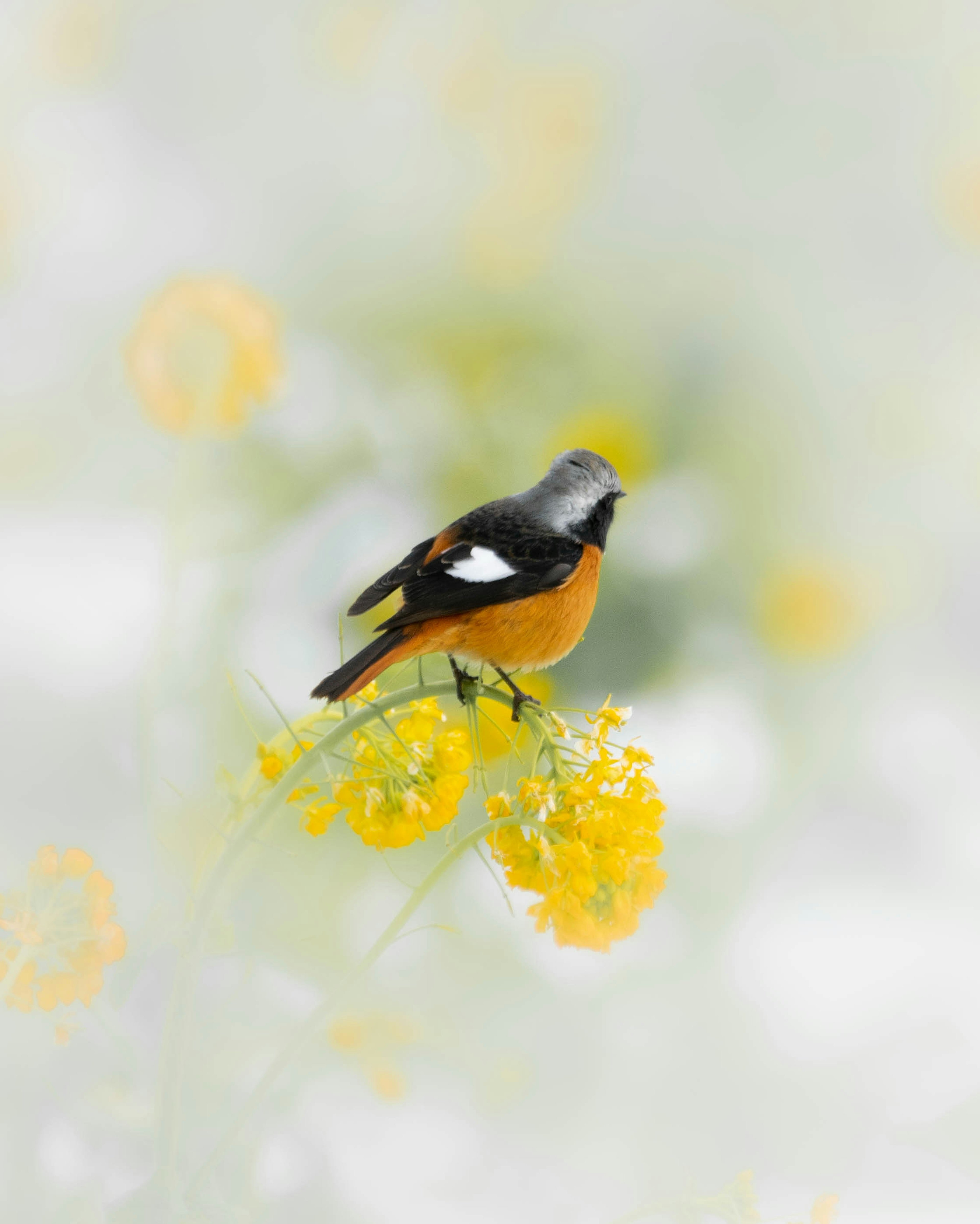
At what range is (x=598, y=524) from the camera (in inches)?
26.3

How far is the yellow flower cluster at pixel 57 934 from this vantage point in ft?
1.78

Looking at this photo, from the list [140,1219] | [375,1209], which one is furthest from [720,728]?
[140,1219]

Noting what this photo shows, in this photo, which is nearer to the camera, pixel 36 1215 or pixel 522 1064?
pixel 36 1215

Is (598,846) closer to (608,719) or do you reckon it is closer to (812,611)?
(608,719)

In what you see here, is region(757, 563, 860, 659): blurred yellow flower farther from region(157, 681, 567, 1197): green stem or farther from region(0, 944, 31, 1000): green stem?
region(0, 944, 31, 1000): green stem

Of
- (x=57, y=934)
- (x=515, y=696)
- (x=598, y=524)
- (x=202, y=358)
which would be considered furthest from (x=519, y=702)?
(x=202, y=358)

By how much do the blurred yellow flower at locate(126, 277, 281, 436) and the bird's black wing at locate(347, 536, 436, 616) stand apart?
0.25 m

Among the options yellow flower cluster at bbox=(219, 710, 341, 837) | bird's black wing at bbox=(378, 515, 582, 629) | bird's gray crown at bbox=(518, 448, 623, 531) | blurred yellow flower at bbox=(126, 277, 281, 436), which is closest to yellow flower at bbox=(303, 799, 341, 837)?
yellow flower cluster at bbox=(219, 710, 341, 837)

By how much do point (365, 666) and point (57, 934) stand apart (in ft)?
0.81

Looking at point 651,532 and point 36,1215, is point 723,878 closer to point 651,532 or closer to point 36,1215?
point 651,532

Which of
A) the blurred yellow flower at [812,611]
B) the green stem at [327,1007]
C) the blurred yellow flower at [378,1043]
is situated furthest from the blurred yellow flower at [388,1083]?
the blurred yellow flower at [812,611]

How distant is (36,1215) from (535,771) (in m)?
0.44

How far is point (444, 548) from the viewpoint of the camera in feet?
1.98

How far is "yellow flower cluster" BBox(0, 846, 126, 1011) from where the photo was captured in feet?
1.78
